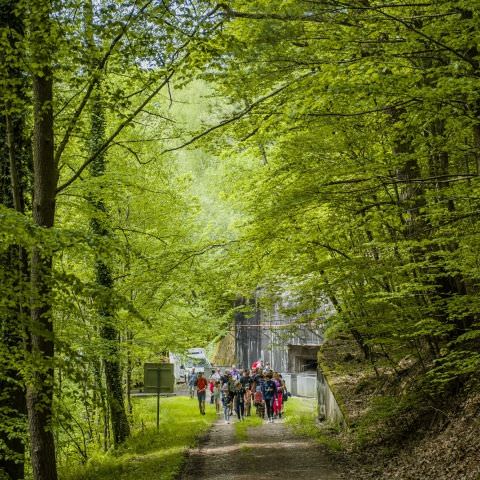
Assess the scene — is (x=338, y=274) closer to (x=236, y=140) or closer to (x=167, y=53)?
(x=236, y=140)

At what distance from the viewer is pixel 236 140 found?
476 inches

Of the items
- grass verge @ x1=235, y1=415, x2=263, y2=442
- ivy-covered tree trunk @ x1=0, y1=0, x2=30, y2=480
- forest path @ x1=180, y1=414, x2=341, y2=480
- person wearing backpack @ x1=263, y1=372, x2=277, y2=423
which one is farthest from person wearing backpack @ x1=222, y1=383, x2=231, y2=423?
ivy-covered tree trunk @ x1=0, y1=0, x2=30, y2=480

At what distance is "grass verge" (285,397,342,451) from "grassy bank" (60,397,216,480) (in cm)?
308

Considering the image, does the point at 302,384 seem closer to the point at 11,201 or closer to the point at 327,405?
the point at 327,405

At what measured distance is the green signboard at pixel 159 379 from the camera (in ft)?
62.9

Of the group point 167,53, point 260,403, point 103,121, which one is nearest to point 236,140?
point 167,53

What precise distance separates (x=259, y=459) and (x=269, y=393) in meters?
9.17

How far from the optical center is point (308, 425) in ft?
66.1

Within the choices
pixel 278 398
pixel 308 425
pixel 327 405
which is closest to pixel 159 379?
pixel 308 425

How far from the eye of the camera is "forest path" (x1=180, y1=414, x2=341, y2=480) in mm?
11883

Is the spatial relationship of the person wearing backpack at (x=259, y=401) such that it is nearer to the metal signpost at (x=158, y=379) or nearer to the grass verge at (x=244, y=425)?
the grass verge at (x=244, y=425)

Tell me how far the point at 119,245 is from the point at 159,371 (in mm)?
13166

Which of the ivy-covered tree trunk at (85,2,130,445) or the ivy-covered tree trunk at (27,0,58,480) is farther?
the ivy-covered tree trunk at (85,2,130,445)

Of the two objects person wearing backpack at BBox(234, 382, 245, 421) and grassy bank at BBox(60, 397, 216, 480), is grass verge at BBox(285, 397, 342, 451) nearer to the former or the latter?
person wearing backpack at BBox(234, 382, 245, 421)
